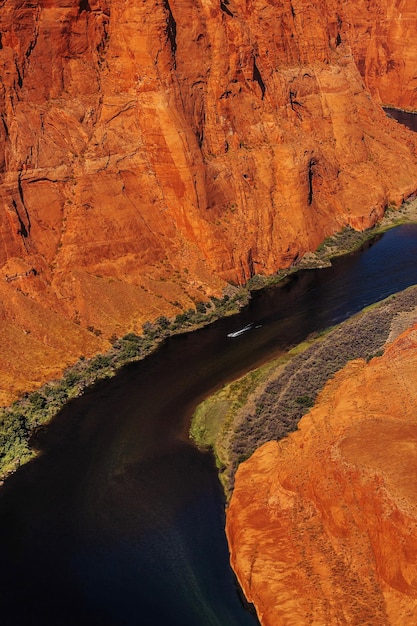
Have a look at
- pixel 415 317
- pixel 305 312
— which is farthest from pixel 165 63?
pixel 415 317

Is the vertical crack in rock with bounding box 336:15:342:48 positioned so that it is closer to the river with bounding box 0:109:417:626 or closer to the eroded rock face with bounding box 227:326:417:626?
the river with bounding box 0:109:417:626

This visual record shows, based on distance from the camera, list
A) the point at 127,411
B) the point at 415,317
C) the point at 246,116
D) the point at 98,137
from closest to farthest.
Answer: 1. the point at 127,411
2. the point at 415,317
3. the point at 98,137
4. the point at 246,116

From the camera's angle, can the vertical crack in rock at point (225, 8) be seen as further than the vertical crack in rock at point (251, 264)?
Yes

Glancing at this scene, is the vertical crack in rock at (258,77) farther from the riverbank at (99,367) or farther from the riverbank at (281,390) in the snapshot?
the riverbank at (281,390)

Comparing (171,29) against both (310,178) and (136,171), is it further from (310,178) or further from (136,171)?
(310,178)

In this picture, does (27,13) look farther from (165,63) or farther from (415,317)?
(415,317)

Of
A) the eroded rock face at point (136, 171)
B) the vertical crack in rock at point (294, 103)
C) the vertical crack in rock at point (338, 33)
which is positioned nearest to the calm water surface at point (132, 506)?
the eroded rock face at point (136, 171)
